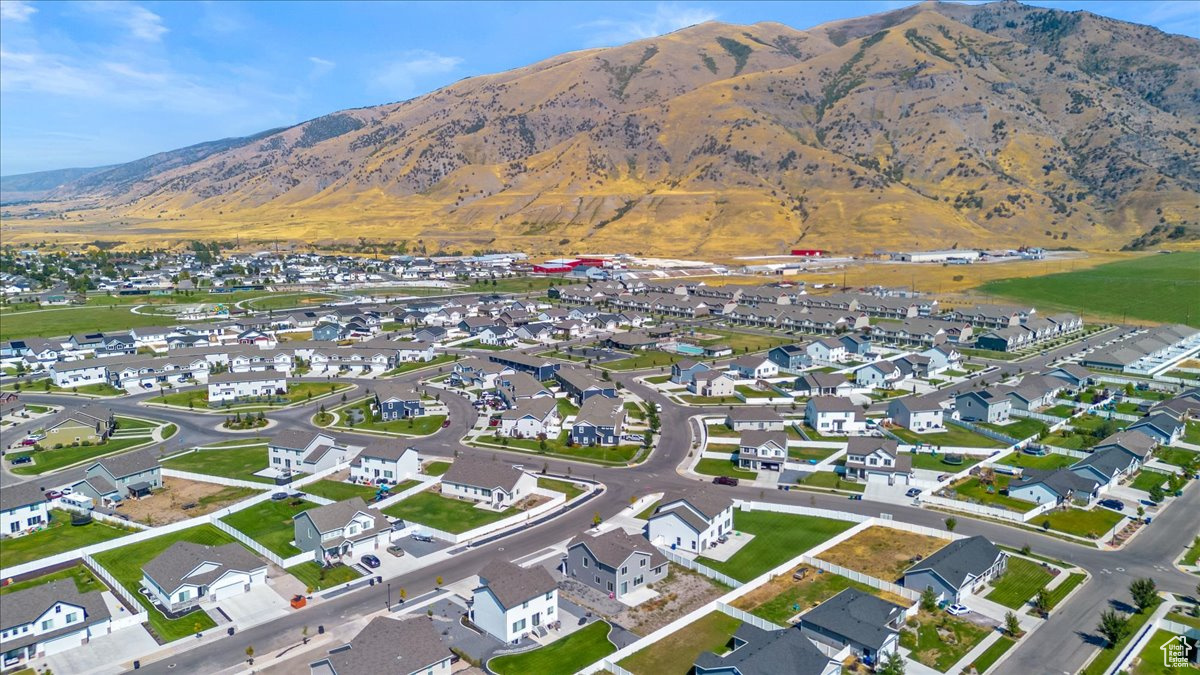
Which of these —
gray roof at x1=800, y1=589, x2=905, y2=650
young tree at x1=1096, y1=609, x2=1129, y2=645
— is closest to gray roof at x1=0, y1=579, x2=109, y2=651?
gray roof at x1=800, y1=589, x2=905, y2=650

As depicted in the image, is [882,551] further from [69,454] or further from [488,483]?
[69,454]

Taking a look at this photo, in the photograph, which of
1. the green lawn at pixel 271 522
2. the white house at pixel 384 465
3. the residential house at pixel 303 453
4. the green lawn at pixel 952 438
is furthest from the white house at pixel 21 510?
the green lawn at pixel 952 438

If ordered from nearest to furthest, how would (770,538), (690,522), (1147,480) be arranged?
(690,522) → (770,538) → (1147,480)

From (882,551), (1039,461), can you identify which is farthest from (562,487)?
(1039,461)

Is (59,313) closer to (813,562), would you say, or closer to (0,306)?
(0,306)

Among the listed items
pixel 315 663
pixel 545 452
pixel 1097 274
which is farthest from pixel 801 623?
pixel 1097 274

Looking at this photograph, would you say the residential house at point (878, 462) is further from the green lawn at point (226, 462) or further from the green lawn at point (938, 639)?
the green lawn at point (226, 462)

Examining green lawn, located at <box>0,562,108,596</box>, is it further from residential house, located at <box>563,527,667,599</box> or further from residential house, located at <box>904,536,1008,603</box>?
residential house, located at <box>904,536,1008,603</box>
